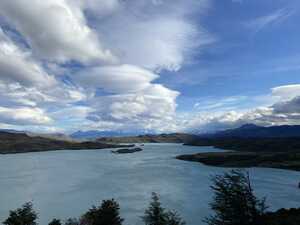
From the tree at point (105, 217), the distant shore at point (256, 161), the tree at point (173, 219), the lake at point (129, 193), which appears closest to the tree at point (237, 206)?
the tree at point (173, 219)

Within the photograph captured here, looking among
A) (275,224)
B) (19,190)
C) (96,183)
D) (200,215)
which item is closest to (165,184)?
(96,183)

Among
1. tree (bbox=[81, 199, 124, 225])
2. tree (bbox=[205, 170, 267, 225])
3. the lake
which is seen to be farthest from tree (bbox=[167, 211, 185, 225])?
tree (bbox=[81, 199, 124, 225])

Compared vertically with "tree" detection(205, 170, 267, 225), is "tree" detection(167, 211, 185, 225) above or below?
below

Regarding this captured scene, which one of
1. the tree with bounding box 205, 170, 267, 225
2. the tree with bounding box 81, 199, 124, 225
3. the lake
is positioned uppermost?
the tree with bounding box 205, 170, 267, 225

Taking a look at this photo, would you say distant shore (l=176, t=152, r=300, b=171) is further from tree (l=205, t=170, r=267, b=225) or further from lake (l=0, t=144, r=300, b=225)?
tree (l=205, t=170, r=267, b=225)

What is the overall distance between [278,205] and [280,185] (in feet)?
84.7

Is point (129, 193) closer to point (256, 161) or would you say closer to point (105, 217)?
point (105, 217)

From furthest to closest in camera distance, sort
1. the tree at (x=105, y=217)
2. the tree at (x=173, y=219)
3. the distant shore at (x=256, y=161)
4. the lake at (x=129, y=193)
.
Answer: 1. the distant shore at (x=256, y=161)
2. the lake at (x=129, y=193)
3. the tree at (x=105, y=217)
4. the tree at (x=173, y=219)

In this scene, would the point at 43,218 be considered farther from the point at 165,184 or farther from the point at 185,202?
the point at 165,184

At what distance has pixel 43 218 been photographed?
5288 cm

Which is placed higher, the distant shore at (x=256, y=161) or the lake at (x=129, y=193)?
the distant shore at (x=256, y=161)

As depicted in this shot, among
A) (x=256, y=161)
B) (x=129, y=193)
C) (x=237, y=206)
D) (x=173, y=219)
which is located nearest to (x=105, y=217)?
(x=173, y=219)

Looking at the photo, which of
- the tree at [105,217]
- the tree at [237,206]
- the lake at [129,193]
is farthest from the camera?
the lake at [129,193]

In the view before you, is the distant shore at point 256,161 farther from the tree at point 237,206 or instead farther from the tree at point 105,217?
the tree at point 105,217
